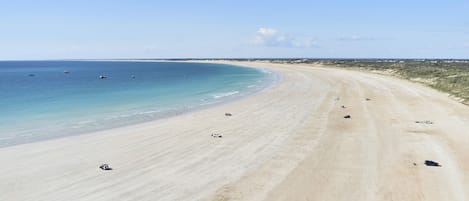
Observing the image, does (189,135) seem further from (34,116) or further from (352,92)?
(352,92)

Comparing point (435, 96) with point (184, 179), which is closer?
point (184, 179)

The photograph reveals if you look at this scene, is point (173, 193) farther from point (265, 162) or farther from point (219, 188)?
point (265, 162)

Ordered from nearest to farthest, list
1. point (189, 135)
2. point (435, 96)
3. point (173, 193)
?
point (173, 193)
point (189, 135)
point (435, 96)

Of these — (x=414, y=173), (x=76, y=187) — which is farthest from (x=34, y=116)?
(x=414, y=173)

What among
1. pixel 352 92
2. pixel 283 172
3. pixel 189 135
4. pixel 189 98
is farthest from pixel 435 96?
pixel 283 172

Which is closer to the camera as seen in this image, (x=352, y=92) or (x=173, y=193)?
(x=173, y=193)

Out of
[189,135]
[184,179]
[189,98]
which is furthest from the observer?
[189,98]
